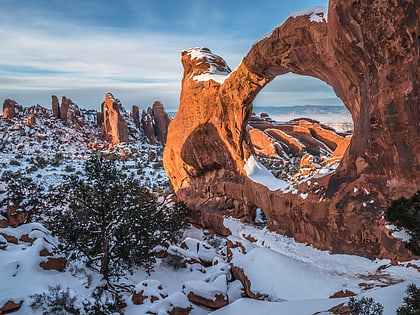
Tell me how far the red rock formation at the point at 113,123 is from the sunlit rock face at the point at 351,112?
159ft

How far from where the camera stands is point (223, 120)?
716 inches

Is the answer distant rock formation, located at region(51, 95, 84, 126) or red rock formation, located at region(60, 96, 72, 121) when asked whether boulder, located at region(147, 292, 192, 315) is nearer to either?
distant rock formation, located at region(51, 95, 84, 126)

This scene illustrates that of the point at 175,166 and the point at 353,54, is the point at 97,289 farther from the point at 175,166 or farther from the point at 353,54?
the point at 175,166

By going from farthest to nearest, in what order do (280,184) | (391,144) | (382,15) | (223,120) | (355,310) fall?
(223,120) → (280,184) → (391,144) → (382,15) → (355,310)

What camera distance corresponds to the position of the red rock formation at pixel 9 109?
216 feet

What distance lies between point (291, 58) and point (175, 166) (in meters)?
12.3

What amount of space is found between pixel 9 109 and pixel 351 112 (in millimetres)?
71301

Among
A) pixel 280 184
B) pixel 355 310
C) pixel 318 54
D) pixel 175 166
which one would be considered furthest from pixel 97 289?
pixel 175 166

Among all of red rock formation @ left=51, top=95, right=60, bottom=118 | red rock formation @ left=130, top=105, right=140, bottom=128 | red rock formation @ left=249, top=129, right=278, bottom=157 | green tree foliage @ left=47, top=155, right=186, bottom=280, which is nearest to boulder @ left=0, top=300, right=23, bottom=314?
green tree foliage @ left=47, top=155, right=186, bottom=280

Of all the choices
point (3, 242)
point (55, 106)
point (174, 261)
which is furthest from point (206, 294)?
point (55, 106)

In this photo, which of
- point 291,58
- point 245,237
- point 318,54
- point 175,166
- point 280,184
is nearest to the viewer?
point 318,54

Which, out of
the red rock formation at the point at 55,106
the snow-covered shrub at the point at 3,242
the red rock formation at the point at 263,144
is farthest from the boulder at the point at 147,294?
the red rock formation at the point at 55,106

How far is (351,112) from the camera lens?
10.8 m

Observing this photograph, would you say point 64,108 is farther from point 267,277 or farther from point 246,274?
point 267,277
